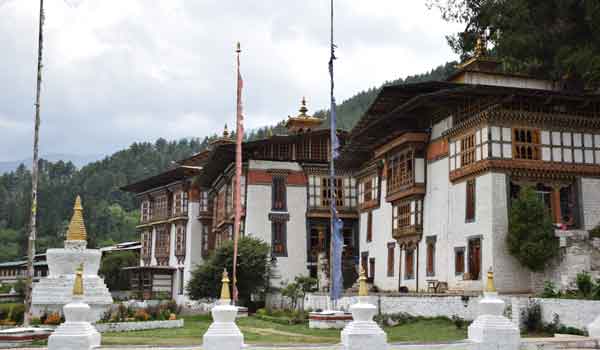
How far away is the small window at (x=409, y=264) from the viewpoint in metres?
37.8

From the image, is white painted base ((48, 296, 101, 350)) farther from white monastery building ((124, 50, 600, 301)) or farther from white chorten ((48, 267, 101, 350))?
white monastery building ((124, 50, 600, 301))

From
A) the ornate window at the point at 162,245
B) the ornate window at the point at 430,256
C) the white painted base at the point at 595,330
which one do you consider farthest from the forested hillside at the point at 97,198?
the white painted base at the point at 595,330

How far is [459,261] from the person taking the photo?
3269cm

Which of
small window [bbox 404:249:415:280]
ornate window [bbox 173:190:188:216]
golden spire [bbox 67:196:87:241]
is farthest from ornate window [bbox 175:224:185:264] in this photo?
golden spire [bbox 67:196:87:241]

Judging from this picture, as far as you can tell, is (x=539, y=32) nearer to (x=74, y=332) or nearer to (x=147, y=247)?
(x=74, y=332)

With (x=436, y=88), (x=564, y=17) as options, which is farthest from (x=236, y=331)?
(x=564, y=17)

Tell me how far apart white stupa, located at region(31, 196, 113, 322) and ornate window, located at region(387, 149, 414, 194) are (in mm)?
15724

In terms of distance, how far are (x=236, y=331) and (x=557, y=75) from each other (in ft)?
102

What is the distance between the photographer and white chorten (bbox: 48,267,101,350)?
1359 cm

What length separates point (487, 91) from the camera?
101 ft

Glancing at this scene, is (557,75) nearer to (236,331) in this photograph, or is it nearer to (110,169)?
(236,331)

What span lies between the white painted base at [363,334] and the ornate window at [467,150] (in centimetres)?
1858

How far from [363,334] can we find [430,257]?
22.4 meters

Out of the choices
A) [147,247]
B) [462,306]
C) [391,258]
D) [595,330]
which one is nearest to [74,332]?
[595,330]
